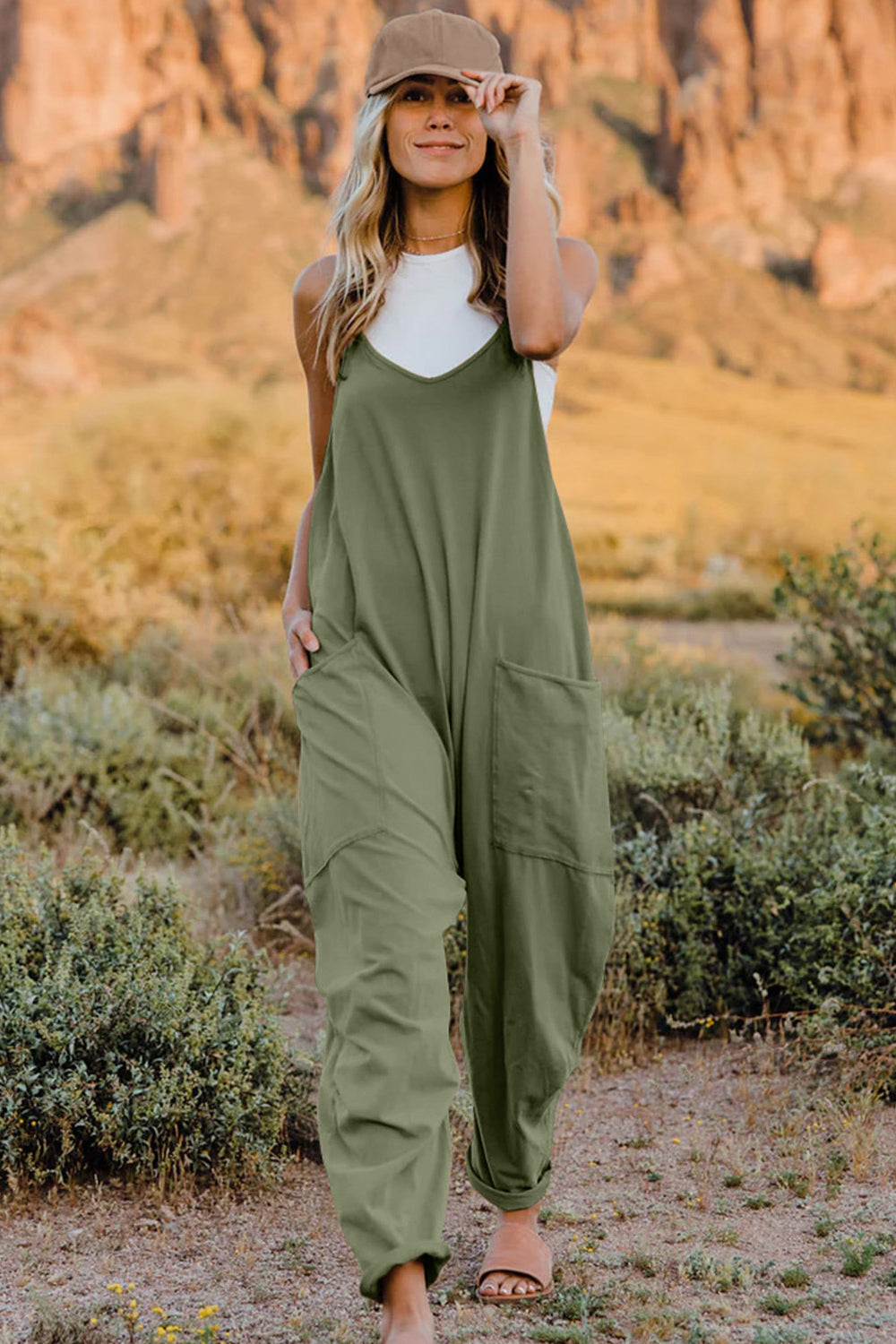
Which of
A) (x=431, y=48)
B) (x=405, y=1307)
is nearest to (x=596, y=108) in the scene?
(x=431, y=48)

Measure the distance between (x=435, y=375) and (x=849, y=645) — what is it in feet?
15.7

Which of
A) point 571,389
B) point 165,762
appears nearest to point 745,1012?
point 165,762

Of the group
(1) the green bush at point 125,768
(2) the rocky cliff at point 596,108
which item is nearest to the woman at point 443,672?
(1) the green bush at point 125,768

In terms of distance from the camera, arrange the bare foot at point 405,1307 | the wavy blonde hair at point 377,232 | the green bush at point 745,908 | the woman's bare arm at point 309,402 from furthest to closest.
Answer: the green bush at point 745,908 → the woman's bare arm at point 309,402 → the wavy blonde hair at point 377,232 → the bare foot at point 405,1307

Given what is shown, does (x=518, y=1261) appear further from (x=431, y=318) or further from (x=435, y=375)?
(x=431, y=318)

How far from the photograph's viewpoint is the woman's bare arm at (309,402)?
8.89 feet

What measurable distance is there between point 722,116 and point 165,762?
203 ft

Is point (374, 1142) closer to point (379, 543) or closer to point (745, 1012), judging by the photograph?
point (379, 543)

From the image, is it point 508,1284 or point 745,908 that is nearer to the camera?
point 508,1284

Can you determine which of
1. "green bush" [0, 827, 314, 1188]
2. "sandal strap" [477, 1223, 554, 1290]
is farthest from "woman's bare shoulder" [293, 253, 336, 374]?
"sandal strap" [477, 1223, 554, 1290]

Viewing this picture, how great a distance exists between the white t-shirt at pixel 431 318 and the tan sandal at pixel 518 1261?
1.48 m

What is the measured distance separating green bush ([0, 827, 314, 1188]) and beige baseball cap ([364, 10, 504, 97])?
1994 mm

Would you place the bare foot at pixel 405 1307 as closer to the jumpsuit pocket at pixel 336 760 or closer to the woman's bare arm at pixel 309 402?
the jumpsuit pocket at pixel 336 760

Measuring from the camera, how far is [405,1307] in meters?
2.25
